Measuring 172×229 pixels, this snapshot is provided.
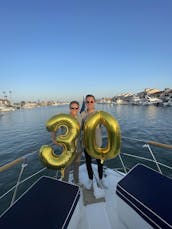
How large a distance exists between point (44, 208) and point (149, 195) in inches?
47.6

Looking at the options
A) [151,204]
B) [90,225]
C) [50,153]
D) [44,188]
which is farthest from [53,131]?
[151,204]

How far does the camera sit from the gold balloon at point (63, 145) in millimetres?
2396

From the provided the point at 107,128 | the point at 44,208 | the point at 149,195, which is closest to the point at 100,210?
the point at 149,195

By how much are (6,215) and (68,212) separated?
646 millimetres

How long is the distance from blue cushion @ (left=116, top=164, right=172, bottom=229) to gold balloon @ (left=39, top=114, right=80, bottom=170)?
36.6 inches

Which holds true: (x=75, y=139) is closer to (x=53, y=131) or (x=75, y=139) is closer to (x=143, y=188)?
(x=53, y=131)

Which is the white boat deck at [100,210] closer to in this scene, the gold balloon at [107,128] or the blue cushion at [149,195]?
the blue cushion at [149,195]

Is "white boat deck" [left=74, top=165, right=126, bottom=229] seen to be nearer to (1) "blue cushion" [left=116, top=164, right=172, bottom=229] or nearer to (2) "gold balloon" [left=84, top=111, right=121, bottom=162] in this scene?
(1) "blue cushion" [left=116, top=164, right=172, bottom=229]

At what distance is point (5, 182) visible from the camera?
613cm

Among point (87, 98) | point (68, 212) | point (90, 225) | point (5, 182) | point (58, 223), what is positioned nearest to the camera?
point (58, 223)

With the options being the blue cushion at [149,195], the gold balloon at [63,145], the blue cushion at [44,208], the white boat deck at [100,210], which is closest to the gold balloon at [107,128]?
the gold balloon at [63,145]

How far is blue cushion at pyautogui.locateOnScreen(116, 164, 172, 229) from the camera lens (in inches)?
58.8

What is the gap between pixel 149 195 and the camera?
1.76 meters

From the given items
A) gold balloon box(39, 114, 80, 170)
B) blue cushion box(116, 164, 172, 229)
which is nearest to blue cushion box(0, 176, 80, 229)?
gold balloon box(39, 114, 80, 170)
